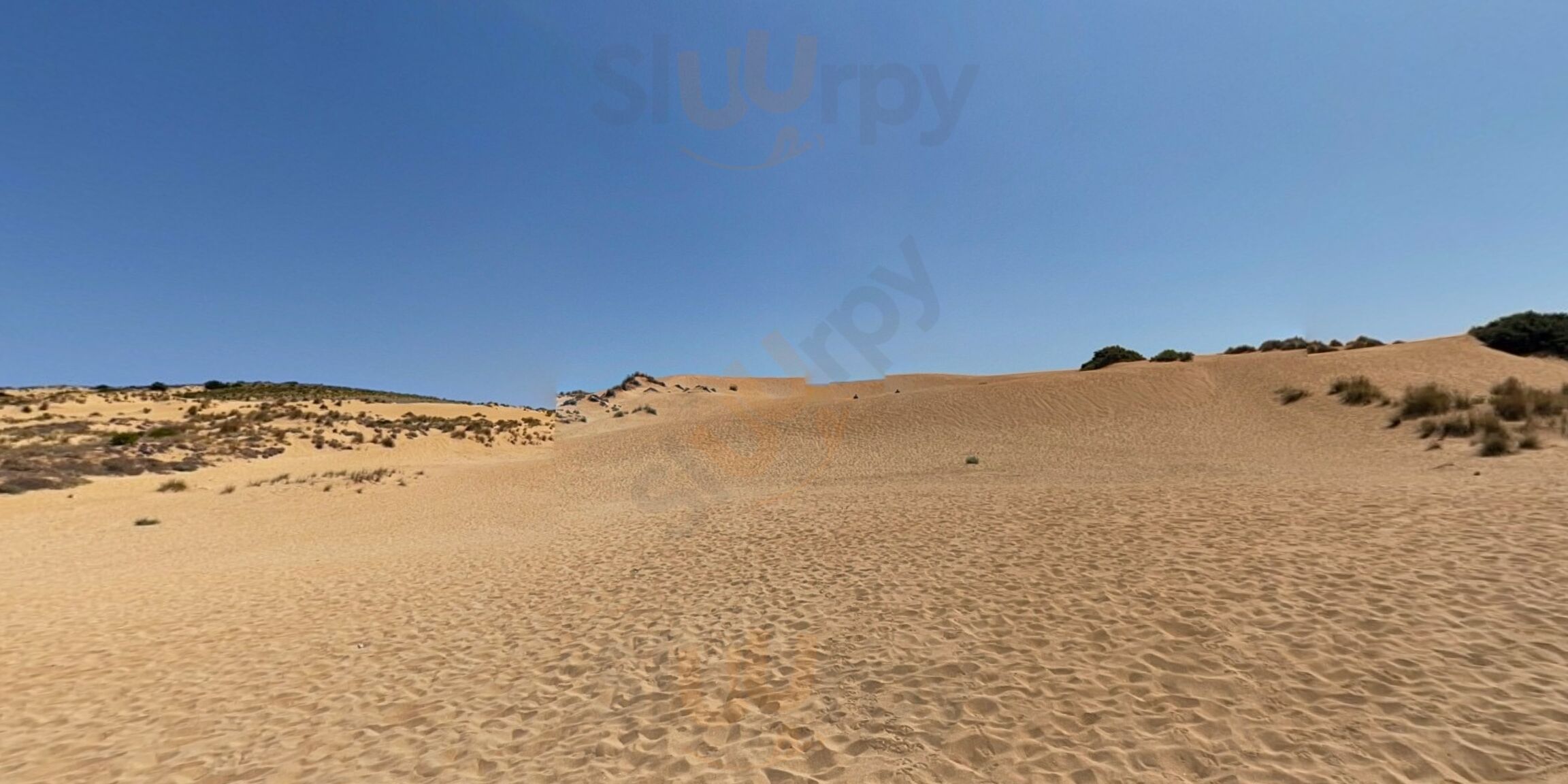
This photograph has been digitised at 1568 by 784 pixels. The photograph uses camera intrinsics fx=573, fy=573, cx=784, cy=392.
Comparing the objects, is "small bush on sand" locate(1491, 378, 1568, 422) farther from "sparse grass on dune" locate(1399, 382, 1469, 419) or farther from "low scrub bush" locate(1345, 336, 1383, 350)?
"low scrub bush" locate(1345, 336, 1383, 350)

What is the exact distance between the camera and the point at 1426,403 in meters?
17.1

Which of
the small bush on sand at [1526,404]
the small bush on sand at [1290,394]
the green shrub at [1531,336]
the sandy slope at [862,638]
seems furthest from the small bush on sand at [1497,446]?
the green shrub at [1531,336]

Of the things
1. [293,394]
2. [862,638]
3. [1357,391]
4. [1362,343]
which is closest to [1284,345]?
[1362,343]

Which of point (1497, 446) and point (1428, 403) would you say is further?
point (1428, 403)

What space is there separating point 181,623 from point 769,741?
9350 millimetres

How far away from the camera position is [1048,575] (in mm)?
7609

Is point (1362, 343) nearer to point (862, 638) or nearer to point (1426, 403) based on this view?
point (1426, 403)

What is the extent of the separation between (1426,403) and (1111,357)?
18.9m

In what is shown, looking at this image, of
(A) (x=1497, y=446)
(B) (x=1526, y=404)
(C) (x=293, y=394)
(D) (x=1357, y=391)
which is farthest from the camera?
(C) (x=293, y=394)

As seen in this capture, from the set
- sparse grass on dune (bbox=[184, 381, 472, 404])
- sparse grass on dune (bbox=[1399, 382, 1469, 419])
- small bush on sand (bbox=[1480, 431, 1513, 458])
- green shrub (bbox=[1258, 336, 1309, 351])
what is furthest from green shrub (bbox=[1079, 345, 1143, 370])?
sparse grass on dune (bbox=[184, 381, 472, 404])

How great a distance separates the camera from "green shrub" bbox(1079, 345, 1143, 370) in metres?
35.5

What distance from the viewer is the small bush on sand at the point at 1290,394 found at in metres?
21.9

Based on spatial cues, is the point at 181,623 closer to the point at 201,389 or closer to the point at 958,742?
the point at 958,742

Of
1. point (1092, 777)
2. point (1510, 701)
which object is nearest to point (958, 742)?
point (1092, 777)
